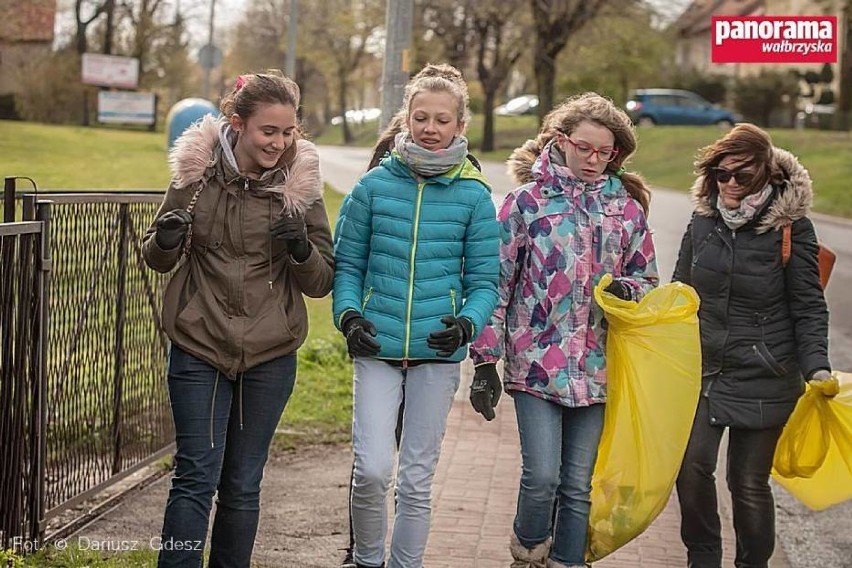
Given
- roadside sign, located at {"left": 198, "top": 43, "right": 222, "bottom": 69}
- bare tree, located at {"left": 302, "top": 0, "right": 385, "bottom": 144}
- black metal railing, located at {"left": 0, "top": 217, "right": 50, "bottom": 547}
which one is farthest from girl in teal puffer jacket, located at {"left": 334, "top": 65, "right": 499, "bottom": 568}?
bare tree, located at {"left": 302, "top": 0, "right": 385, "bottom": 144}

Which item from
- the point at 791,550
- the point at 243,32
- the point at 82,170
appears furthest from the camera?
the point at 243,32

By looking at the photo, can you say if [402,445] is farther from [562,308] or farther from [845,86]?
[845,86]

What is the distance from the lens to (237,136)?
4.29 meters

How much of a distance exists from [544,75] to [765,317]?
128 ft

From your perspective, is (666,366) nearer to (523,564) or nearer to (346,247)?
(523,564)

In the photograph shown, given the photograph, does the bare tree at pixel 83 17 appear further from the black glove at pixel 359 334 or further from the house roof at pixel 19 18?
the black glove at pixel 359 334

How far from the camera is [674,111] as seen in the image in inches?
1999

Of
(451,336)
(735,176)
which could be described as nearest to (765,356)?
(735,176)

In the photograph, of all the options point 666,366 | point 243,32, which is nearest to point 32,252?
point 666,366

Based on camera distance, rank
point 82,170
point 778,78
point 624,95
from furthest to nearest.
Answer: point 624,95 < point 778,78 < point 82,170

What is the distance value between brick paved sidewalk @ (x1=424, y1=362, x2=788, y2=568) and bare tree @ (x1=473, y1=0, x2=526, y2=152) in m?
38.5

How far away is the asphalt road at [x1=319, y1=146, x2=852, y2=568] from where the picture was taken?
6.22 metres

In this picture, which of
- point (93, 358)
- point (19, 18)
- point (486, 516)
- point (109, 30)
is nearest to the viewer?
point (93, 358)

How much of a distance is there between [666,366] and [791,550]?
2.00 metres
